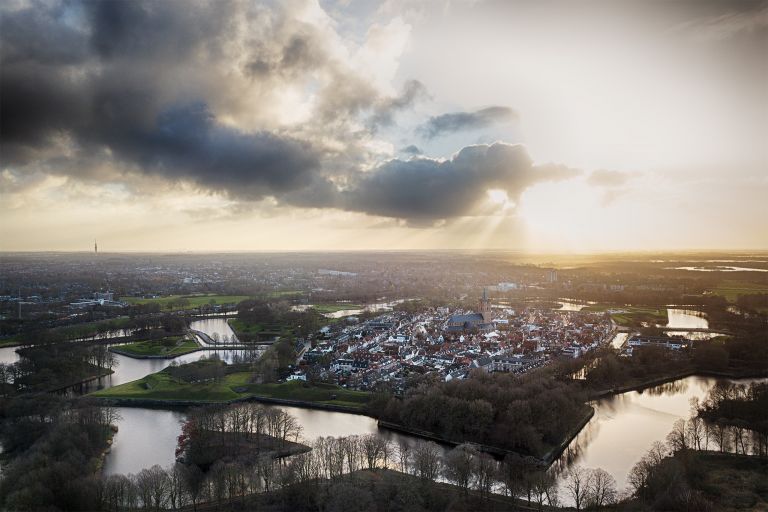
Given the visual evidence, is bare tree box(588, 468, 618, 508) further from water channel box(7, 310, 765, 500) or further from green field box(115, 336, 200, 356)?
green field box(115, 336, 200, 356)

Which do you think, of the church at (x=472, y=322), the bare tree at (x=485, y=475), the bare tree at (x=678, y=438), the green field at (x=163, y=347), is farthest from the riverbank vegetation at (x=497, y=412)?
the green field at (x=163, y=347)

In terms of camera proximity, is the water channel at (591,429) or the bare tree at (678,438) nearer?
the bare tree at (678,438)

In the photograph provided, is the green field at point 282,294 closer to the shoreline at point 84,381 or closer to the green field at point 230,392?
the shoreline at point 84,381

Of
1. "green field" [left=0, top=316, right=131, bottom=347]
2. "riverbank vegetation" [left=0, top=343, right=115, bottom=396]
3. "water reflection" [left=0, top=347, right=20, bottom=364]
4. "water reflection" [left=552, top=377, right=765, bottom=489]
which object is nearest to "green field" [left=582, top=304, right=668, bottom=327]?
"water reflection" [left=552, top=377, right=765, bottom=489]

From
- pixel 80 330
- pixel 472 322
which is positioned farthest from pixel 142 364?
pixel 472 322

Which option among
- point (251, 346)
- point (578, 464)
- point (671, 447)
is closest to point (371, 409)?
point (578, 464)
